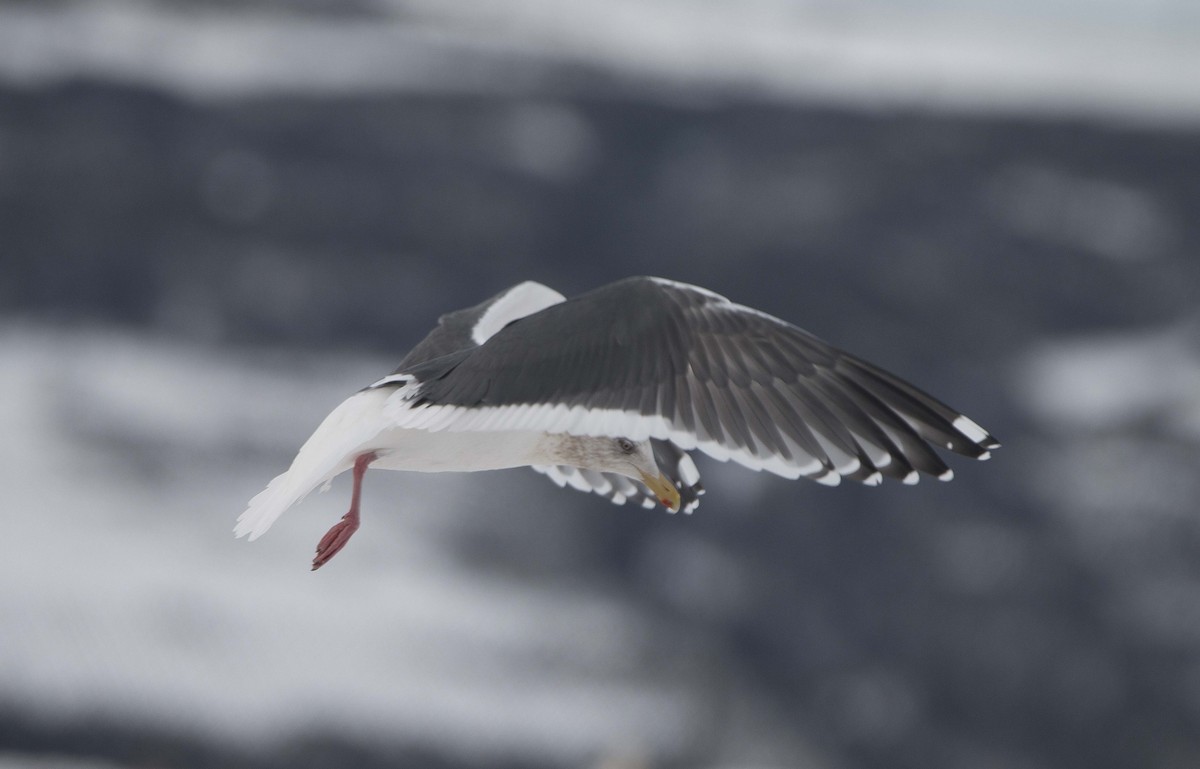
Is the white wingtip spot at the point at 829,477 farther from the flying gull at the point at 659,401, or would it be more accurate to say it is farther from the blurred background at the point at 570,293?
the blurred background at the point at 570,293

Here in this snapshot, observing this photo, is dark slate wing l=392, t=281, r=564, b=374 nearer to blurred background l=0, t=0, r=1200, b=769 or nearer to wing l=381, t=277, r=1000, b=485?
wing l=381, t=277, r=1000, b=485

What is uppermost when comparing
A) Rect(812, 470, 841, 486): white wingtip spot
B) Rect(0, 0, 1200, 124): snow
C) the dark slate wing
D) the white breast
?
Rect(0, 0, 1200, 124): snow

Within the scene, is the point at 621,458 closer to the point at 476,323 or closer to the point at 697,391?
the point at 697,391

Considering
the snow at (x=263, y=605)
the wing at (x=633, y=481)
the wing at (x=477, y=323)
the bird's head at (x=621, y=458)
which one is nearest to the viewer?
the bird's head at (x=621, y=458)

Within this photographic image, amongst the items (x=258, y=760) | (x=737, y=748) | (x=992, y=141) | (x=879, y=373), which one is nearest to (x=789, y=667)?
(x=737, y=748)

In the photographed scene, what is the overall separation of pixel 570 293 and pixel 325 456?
331 inches

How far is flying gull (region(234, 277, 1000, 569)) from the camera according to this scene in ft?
10.3

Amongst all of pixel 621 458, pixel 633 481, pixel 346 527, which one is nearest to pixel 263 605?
pixel 633 481

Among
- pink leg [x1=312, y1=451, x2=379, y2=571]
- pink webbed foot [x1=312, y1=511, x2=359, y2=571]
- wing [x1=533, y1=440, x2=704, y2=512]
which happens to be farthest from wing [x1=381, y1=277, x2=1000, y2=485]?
wing [x1=533, y1=440, x2=704, y2=512]

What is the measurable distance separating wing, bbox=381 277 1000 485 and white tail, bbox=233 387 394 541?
0.08 metres

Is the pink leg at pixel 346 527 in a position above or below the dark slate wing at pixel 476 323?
below

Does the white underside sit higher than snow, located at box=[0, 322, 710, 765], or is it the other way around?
snow, located at box=[0, 322, 710, 765]

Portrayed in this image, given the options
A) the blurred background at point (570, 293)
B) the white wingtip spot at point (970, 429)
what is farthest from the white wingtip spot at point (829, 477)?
the blurred background at point (570, 293)

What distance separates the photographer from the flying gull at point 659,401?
3.15m
